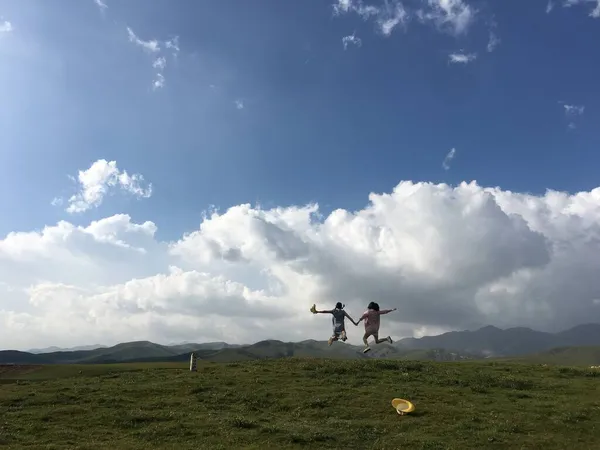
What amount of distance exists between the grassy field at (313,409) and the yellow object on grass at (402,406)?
0.48 m

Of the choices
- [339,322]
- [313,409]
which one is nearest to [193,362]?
[313,409]

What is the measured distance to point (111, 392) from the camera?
41.2 meters

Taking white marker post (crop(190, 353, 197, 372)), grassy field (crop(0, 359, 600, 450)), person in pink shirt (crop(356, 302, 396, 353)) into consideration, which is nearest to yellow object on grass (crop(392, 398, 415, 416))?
grassy field (crop(0, 359, 600, 450))

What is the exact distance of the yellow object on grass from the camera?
107 ft

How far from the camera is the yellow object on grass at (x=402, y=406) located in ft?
107

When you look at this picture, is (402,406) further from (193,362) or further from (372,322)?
(193,362)

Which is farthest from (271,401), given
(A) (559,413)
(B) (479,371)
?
(B) (479,371)

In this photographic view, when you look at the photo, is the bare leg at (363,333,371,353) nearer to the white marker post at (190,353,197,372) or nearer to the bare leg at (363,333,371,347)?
the bare leg at (363,333,371,347)

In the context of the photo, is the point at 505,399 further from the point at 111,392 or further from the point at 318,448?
the point at 111,392

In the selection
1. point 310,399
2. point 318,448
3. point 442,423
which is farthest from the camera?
point 310,399

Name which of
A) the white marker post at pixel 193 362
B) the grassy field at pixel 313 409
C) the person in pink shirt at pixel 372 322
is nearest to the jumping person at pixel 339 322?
the person in pink shirt at pixel 372 322

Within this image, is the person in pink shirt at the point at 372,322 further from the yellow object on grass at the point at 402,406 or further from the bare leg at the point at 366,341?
the yellow object on grass at the point at 402,406

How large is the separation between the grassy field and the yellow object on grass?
1.57 feet

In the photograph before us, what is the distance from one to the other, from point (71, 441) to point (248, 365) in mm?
29367
